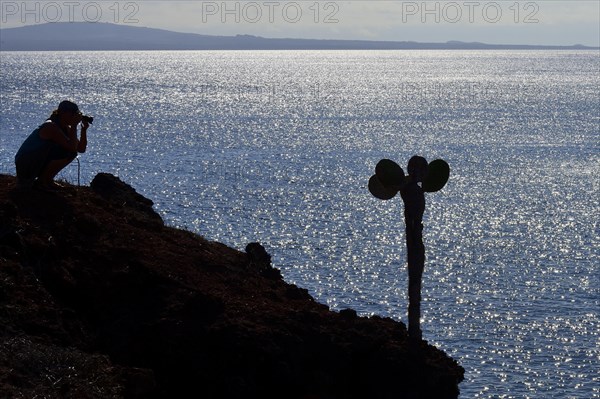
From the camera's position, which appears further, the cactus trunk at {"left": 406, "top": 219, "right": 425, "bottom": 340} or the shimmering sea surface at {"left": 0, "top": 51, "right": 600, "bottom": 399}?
the shimmering sea surface at {"left": 0, "top": 51, "right": 600, "bottom": 399}

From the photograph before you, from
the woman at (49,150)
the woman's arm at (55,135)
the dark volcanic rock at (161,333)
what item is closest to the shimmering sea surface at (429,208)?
the woman at (49,150)

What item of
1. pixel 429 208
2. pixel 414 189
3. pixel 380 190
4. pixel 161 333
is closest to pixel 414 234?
pixel 414 189

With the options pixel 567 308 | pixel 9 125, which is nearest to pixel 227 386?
pixel 567 308

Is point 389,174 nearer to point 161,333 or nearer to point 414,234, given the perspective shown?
point 414,234

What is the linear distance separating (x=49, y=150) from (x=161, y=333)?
449 cm

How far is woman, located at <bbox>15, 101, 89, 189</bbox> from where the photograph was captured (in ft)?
49.8

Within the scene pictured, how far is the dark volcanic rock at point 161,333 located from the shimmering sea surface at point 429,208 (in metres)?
8.23

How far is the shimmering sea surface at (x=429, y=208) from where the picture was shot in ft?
99.7

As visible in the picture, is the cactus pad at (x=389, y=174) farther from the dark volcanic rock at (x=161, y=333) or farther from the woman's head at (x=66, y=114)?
the woman's head at (x=66, y=114)

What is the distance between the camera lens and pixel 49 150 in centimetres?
1538

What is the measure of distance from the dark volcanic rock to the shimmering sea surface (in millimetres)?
8231

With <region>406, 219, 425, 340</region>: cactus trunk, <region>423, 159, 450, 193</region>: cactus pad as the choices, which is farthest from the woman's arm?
<region>423, 159, 450, 193</region>: cactus pad

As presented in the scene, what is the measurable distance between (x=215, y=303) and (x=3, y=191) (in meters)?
4.34

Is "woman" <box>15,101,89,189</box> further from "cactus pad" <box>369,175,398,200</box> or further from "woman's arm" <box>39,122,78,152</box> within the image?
"cactus pad" <box>369,175,398,200</box>
